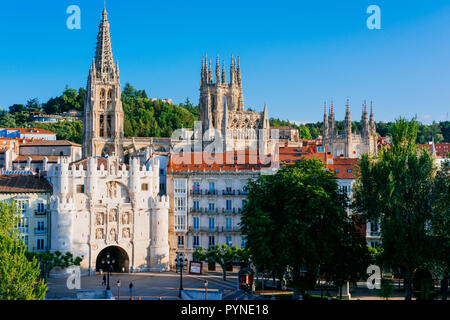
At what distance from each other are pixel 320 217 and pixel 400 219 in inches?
374

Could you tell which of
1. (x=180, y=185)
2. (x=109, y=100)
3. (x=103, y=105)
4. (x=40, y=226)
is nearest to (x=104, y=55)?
(x=109, y=100)

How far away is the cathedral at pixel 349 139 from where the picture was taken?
13125 cm

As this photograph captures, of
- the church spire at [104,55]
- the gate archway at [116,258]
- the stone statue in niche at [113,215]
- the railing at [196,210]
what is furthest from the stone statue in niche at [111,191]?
the church spire at [104,55]

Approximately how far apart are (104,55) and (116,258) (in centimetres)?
7141

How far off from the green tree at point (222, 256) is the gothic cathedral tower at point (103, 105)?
65292 mm

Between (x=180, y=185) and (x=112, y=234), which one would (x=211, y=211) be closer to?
(x=180, y=185)

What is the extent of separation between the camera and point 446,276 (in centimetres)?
5538

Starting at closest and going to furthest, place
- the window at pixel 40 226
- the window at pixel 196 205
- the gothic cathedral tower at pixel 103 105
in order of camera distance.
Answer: the window at pixel 40 226 → the window at pixel 196 205 → the gothic cathedral tower at pixel 103 105

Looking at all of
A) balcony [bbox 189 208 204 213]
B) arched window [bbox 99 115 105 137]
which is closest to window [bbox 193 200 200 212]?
balcony [bbox 189 208 204 213]

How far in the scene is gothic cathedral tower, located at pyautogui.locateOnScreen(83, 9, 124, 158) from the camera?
138 meters

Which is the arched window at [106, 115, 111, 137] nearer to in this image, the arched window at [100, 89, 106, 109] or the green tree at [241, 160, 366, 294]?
the arched window at [100, 89, 106, 109]

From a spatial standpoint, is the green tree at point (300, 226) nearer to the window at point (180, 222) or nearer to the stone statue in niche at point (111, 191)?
the window at point (180, 222)

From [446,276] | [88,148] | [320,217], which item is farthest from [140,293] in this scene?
[88,148]

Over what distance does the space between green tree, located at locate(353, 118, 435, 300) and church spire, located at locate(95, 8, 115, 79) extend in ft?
319
